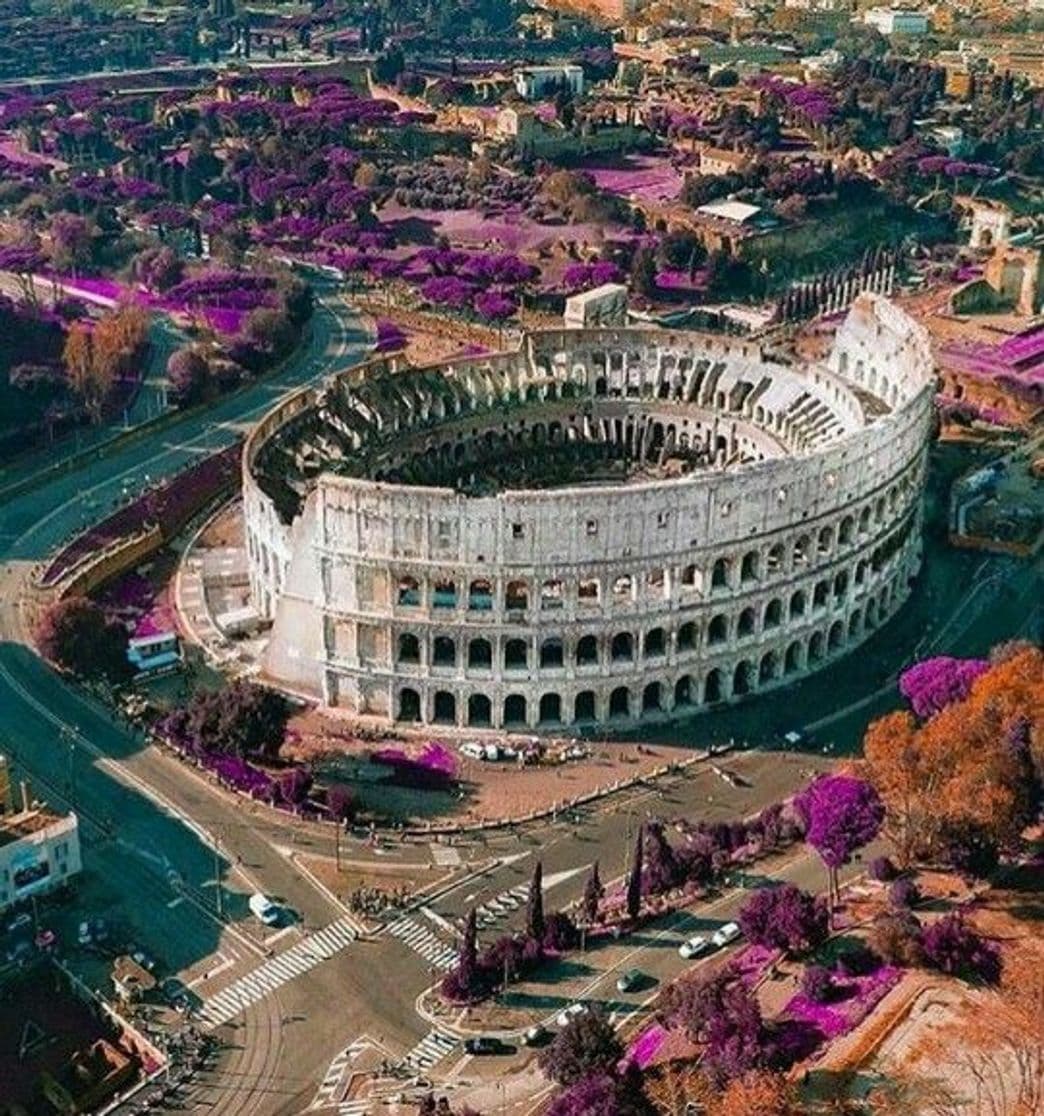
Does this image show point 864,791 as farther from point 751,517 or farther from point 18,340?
point 18,340

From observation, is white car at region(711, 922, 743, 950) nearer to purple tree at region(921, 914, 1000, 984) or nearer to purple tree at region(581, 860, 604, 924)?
purple tree at region(581, 860, 604, 924)

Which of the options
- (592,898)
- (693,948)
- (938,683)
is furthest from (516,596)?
(693,948)

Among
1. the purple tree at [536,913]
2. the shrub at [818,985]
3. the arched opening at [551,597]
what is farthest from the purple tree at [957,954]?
the arched opening at [551,597]

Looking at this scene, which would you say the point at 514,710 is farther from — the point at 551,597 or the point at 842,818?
the point at 842,818

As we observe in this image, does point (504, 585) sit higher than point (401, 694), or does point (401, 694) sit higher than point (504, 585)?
point (504, 585)

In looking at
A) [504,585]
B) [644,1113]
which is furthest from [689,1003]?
[504,585]

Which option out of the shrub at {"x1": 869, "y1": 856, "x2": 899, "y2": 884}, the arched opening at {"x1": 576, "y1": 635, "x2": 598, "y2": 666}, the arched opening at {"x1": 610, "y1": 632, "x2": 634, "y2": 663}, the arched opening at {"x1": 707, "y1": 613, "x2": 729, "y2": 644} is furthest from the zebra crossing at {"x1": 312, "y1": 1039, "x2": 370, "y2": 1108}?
the arched opening at {"x1": 707, "y1": 613, "x2": 729, "y2": 644}
